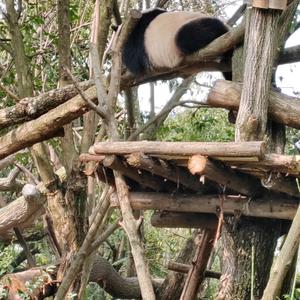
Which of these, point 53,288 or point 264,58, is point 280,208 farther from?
point 53,288

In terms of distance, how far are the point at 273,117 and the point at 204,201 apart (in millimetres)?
633

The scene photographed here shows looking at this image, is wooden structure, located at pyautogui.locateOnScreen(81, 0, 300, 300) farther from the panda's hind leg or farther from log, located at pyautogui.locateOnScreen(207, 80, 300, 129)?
the panda's hind leg

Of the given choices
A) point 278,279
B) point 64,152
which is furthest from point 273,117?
point 64,152

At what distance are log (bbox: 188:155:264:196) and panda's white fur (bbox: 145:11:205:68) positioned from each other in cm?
146

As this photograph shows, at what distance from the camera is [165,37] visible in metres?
5.62

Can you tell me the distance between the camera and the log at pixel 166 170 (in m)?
3.42

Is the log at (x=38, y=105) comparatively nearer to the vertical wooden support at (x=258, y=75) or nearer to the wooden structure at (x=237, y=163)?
the wooden structure at (x=237, y=163)

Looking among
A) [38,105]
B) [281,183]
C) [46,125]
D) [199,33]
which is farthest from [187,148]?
[199,33]

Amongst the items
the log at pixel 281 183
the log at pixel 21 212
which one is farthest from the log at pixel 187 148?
the log at pixel 21 212

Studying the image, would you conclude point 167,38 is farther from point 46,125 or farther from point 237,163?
point 237,163

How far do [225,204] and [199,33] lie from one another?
1.61 metres

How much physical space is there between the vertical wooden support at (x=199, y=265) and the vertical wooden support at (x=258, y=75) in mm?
1263

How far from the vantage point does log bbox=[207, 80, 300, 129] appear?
368 centimetres

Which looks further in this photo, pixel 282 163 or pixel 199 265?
pixel 199 265
